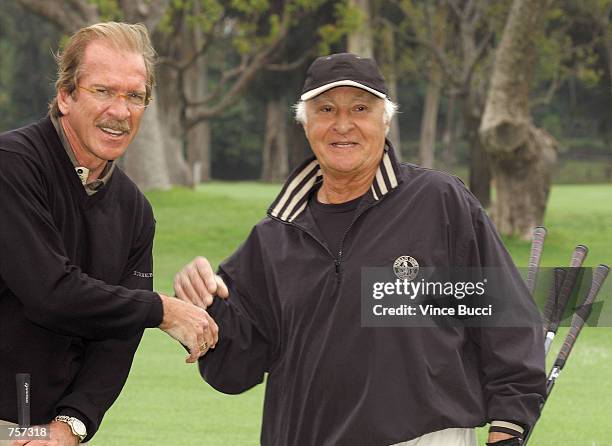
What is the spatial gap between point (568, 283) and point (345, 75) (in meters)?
1.38

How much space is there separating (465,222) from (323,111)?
764 millimetres

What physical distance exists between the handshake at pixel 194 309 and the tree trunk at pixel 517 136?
17909 mm

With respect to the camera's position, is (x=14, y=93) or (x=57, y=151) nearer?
(x=57, y=151)

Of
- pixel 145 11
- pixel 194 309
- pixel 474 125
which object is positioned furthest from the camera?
pixel 474 125

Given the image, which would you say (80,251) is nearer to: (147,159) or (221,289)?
(221,289)

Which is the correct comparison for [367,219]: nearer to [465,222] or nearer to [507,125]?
[465,222]

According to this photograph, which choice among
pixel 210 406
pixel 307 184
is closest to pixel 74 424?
pixel 307 184

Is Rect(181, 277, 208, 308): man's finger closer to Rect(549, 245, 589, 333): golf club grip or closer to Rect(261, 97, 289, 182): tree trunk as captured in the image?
Rect(549, 245, 589, 333): golf club grip

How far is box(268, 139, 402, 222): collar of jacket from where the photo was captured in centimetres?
476

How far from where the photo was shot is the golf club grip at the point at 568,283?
5.27 meters

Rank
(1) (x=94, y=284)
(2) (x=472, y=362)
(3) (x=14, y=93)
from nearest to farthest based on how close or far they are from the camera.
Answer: (1) (x=94, y=284) < (2) (x=472, y=362) < (3) (x=14, y=93)

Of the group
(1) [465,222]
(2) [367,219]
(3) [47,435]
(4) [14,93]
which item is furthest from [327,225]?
(4) [14,93]

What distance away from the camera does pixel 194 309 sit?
475 cm

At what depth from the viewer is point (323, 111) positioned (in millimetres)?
4969
